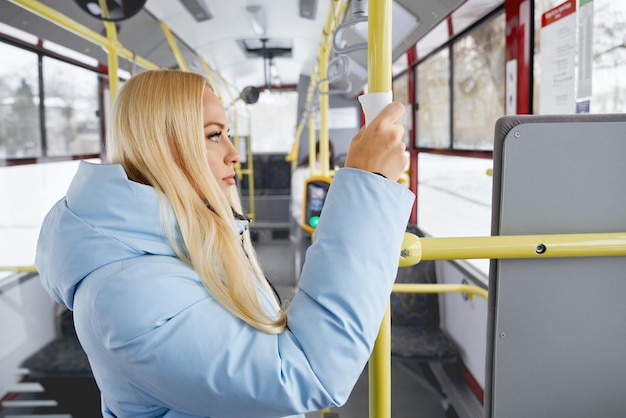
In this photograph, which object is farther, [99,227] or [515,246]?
[515,246]

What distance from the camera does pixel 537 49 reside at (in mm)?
2215

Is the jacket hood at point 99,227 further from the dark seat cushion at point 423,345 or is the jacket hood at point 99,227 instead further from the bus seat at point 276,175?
the bus seat at point 276,175

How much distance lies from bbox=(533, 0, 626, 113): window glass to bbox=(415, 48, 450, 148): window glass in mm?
1661

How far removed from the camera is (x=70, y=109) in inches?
129

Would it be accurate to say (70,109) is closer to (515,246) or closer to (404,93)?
(404,93)

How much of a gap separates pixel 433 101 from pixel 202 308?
11.6 ft

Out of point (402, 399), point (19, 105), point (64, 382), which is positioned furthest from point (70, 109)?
point (402, 399)

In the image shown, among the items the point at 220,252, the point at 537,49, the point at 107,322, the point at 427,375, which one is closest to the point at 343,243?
the point at 220,252

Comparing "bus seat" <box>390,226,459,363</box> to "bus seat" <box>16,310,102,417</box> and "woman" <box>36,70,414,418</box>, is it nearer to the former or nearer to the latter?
"bus seat" <box>16,310,102,417</box>

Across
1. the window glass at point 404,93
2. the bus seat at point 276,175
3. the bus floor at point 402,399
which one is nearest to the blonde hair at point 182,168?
the bus floor at point 402,399

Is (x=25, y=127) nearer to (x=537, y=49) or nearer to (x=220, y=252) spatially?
(x=220, y=252)

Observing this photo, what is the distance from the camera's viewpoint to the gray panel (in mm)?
948

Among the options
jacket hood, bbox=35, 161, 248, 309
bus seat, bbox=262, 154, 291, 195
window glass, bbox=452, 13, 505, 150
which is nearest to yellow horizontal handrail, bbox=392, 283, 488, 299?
window glass, bbox=452, 13, 505, 150

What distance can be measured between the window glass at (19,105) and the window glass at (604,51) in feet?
8.79
